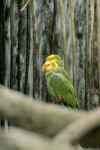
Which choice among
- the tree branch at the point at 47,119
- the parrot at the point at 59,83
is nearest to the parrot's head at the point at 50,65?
the parrot at the point at 59,83

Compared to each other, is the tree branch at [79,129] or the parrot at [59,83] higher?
the tree branch at [79,129]

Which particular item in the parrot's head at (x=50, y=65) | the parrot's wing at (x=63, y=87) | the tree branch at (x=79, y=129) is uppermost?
the tree branch at (x=79, y=129)

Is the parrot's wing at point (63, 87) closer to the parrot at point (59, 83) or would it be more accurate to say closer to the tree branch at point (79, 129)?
the parrot at point (59, 83)

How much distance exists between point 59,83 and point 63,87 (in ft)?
0.08

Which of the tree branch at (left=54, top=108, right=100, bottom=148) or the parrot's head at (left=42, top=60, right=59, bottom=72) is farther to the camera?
the parrot's head at (left=42, top=60, right=59, bottom=72)

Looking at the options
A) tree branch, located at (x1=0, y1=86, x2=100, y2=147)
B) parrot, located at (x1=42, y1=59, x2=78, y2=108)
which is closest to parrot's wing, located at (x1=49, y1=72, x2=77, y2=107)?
parrot, located at (x1=42, y1=59, x2=78, y2=108)

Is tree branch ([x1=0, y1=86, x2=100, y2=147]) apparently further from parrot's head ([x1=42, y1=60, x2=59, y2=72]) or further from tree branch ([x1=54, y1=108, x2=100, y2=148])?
parrot's head ([x1=42, y1=60, x2=59, y2=72])

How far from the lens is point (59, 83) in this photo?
1.14m

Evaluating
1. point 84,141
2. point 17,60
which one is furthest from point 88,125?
point 17,60

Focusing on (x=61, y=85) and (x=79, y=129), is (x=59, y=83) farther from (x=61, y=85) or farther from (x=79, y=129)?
(x=79, y=129)

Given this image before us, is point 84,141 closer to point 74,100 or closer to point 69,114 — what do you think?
point 69,114

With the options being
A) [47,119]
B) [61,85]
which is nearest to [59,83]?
[61,85]

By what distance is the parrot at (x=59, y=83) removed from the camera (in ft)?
3.68

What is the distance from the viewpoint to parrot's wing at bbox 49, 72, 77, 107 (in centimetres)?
112
